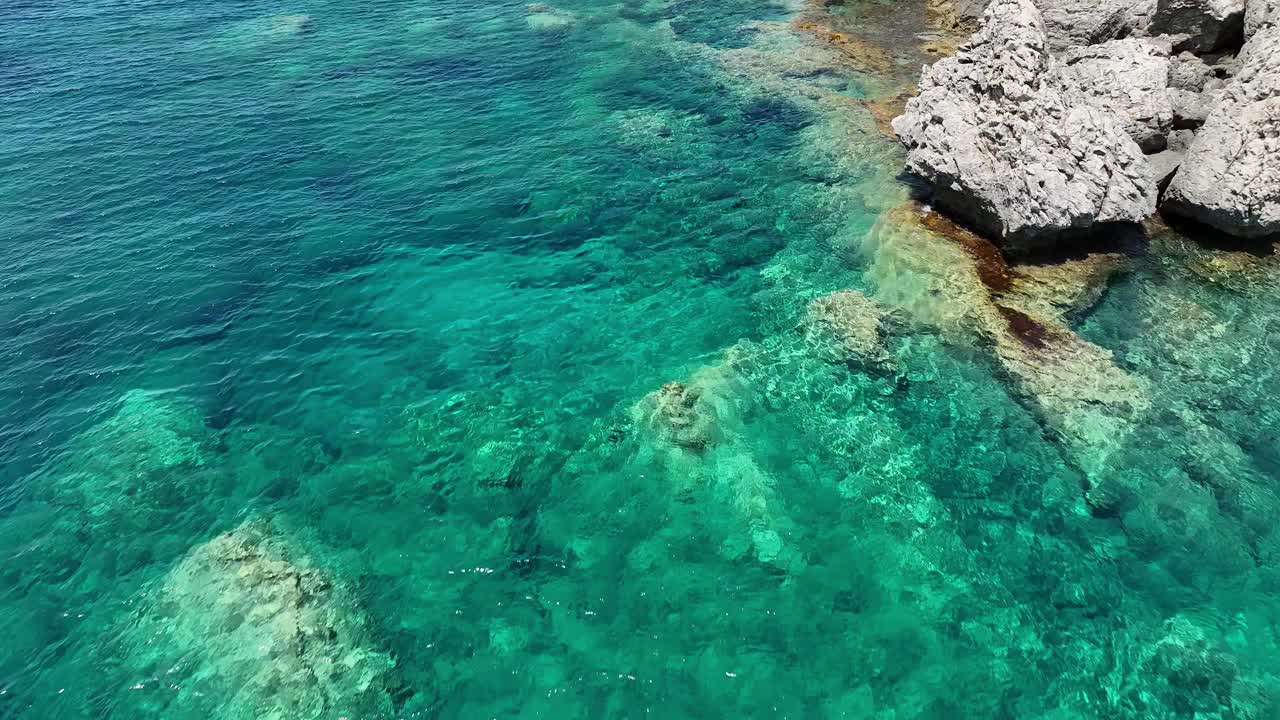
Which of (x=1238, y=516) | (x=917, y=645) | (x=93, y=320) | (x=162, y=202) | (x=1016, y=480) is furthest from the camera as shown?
(x=162, y=202)

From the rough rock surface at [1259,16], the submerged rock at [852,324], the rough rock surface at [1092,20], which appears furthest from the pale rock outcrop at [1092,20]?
the submerged rock at [852,324]

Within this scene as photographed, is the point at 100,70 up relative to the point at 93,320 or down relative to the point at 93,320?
up

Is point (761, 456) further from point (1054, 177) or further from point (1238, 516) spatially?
point (1054, 177)

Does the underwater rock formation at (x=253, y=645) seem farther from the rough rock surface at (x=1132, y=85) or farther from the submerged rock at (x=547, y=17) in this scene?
the submerged rock at (x=547, y=17)

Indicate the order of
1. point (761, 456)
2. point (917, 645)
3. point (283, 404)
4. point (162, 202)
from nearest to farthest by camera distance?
point (917, 645) → point (761, 456) → point (283, 404) → point (162, 202)

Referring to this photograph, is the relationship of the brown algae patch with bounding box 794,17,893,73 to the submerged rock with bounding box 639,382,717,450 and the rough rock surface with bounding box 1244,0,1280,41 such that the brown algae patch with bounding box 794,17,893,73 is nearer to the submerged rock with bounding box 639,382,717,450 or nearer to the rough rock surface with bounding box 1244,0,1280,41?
the rough rock surface with bounding box 1244,0,1280,41

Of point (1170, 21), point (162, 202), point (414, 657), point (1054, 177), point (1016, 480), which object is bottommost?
point (414, 657)

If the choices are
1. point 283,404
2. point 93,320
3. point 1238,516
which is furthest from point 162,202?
point 1238,516

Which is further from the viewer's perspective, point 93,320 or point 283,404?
point 93,320
